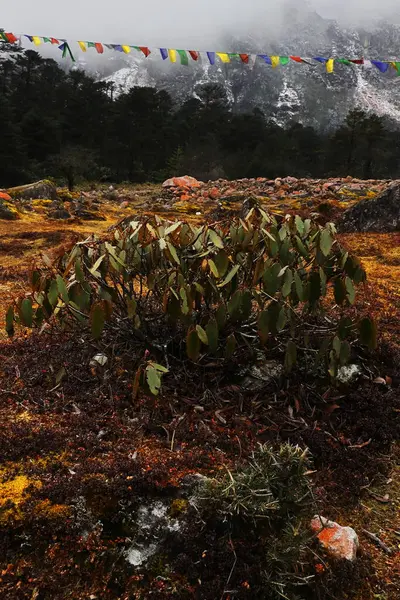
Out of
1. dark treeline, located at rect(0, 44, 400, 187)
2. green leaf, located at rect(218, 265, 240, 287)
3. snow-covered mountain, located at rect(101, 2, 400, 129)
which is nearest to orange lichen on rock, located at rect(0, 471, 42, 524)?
green leaf, located at rect(218, 265, 240, 287)

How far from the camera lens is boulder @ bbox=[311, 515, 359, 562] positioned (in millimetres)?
1707

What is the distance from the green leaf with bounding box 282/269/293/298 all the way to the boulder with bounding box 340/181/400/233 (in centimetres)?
694

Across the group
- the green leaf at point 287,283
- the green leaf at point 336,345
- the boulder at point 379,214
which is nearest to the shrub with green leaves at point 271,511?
the green leaf at point 336,345

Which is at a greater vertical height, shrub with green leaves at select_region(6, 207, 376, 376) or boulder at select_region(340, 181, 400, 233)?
shrub with green leaves at select_region(6, 207, 376, 376)

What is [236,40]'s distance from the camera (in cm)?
14025

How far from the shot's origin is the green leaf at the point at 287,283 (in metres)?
2.36

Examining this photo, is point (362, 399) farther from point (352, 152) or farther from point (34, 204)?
point (352, 152)

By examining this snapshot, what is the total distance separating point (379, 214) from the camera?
28.3 ft

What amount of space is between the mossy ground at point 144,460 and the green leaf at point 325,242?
89 cm

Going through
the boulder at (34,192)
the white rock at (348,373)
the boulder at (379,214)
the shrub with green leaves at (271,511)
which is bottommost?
the boulder at (379,214)

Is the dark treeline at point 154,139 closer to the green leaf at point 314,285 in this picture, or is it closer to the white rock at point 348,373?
the white rock at point 348,373

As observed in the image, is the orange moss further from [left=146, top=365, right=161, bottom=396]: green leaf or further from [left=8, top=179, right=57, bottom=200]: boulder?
[left=8, top=179, right=57, bottom=200]: boulder

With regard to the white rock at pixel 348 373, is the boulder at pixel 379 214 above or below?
below

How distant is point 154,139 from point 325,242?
1385 inches
